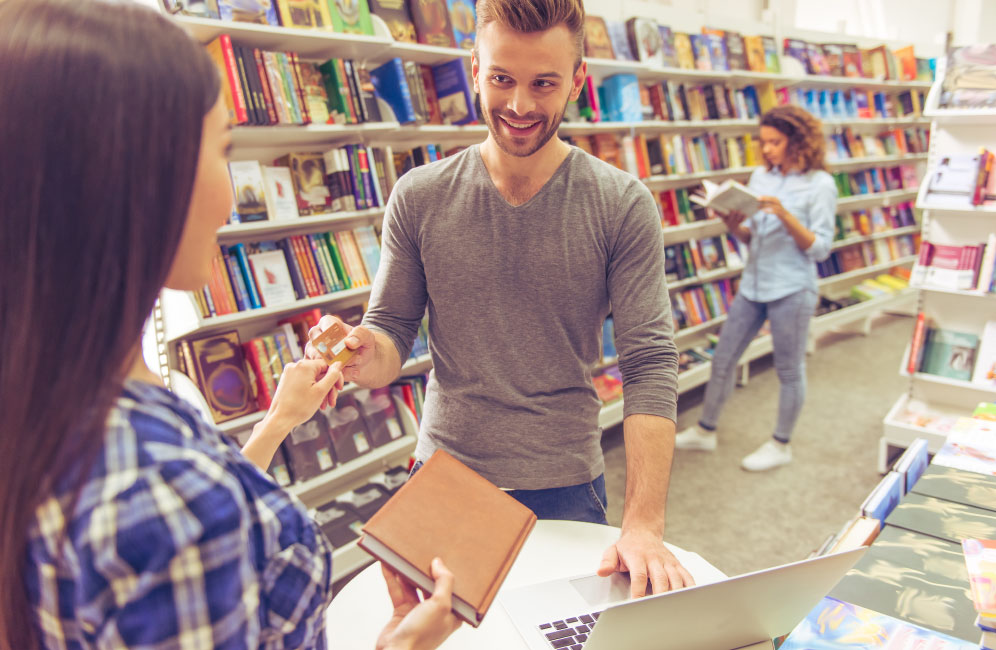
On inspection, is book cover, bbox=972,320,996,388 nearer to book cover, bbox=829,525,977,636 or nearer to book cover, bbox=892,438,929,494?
book cover, bbox=892,438,929,494

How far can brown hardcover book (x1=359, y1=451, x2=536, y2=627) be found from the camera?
72cm

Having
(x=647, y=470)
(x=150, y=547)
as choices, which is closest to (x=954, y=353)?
(x=647, y=470)

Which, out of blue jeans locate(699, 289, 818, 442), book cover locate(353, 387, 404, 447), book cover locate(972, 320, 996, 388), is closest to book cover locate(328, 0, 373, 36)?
book cover locate(353, 387, 404, 447)

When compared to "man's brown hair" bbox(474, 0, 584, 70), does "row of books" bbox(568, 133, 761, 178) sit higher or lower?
lower

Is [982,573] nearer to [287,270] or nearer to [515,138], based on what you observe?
[515,138]

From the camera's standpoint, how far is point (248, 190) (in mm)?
2232

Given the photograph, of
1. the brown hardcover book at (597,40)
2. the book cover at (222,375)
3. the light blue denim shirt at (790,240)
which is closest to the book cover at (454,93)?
the brown hardcover book at (597,40)

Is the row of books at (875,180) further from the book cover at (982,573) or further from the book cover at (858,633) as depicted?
the book cover at (858,633)

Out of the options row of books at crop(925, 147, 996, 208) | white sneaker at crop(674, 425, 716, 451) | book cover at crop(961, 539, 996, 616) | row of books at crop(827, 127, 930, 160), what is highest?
row of books at crop(827, 127, 930, 160)

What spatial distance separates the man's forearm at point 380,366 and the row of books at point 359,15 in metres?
1.43

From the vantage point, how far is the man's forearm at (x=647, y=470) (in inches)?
42.3

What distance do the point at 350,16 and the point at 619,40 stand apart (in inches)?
75.1

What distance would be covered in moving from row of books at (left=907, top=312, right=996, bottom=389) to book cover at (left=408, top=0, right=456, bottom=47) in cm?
271

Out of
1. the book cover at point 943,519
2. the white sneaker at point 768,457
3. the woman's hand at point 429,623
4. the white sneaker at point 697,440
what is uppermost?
the woman's hand at point 429,623
